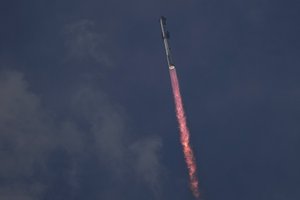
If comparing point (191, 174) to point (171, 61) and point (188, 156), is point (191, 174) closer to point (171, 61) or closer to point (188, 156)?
point (188, 156)

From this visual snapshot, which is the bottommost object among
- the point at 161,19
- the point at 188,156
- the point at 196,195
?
the point at 196,195

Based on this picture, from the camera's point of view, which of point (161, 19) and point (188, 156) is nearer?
point (161, 19)

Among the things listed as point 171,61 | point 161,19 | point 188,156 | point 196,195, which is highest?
point 161,19

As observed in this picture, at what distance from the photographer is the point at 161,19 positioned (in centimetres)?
12281

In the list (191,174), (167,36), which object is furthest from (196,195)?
(167,36)

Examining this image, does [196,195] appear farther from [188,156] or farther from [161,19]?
[161,19]

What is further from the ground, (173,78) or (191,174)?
(173,78)

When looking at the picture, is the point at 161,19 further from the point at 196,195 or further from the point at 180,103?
the point at 196,195

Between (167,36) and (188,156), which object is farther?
(188,156)

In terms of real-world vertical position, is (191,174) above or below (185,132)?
below

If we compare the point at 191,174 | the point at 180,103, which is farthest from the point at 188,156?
the point at 180,103

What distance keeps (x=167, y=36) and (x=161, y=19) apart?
196 inches

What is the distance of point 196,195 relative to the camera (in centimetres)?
13550

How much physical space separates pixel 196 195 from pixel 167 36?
44.9 m
